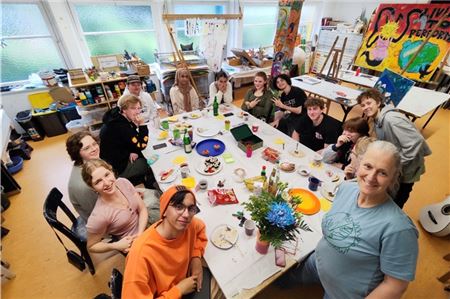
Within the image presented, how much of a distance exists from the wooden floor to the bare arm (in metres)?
0.96

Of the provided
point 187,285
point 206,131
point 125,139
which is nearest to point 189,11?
point 206,131

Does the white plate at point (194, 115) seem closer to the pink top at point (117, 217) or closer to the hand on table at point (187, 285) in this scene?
the pink top at point (117, 217)

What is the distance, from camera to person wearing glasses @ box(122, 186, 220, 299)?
1060 mm

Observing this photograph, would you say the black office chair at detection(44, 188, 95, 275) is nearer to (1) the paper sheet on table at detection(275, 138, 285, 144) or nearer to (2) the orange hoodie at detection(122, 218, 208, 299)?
(2) the orange hoodie at detection(122, 218, 208, 299)

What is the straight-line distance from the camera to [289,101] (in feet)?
10.3

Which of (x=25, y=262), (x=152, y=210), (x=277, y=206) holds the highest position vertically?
(x=277, y=206)

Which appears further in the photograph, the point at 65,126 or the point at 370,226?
the point at 65,126

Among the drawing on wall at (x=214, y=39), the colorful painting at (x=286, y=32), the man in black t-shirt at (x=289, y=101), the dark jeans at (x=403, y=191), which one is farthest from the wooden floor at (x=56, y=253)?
the drawing on wall at (x=214, y=39)

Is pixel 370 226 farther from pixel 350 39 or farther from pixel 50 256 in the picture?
pixel 350 39

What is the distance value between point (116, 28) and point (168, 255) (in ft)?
15.6

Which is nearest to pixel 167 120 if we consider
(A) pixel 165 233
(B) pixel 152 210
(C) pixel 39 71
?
(B) pixel 152 210

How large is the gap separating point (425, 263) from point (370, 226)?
1816 mm

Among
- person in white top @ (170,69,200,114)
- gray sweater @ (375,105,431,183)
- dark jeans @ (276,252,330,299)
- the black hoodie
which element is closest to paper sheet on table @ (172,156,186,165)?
the black hoodie

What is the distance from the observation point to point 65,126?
13.3 ft
